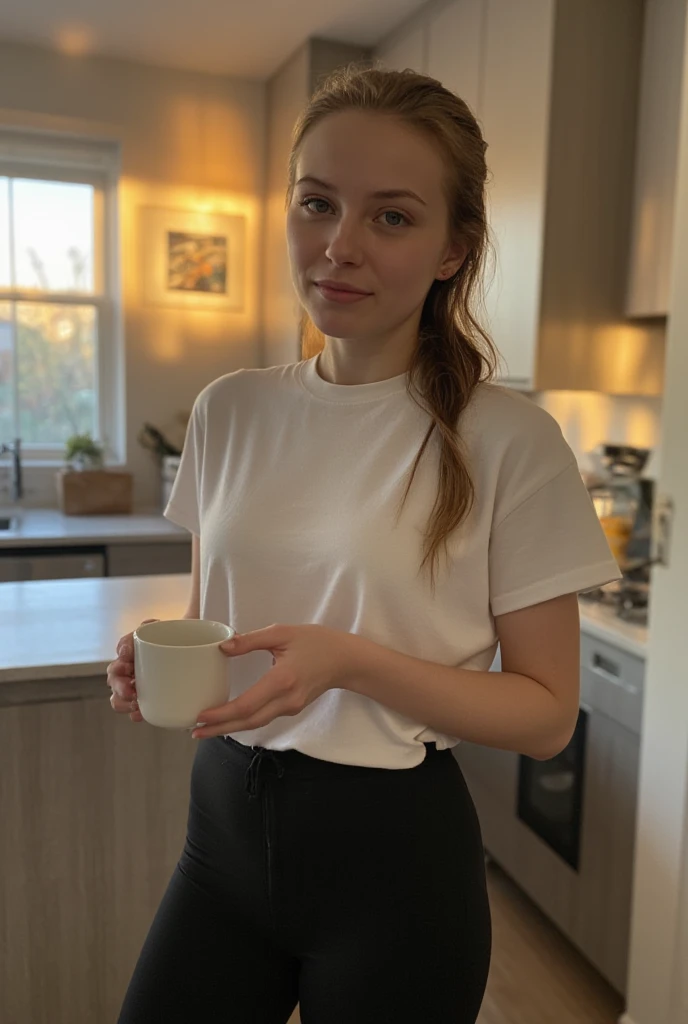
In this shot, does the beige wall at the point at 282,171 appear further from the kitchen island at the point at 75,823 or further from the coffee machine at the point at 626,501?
the kitchen island at the point at 75,823

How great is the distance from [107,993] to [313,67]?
3.08 metres

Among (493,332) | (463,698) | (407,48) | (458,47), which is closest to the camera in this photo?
(463,698)

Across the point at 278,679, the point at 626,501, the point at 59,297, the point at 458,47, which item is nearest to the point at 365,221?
the point at 278,679

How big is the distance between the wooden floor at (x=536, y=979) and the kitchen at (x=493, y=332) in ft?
0.18

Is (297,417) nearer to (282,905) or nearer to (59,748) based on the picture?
(282,905)

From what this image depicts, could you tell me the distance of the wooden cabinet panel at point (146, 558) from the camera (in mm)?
3199

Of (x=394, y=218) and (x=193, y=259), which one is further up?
(x=193, y=259)

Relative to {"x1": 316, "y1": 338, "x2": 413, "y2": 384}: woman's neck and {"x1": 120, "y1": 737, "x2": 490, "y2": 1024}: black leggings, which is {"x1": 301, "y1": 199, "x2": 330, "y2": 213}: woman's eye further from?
{"x1": 120, "y1": 737, "x2": 490, "y2": 1024}: black leggings

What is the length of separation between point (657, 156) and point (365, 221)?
1759 millimetres

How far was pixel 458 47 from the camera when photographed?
2770 mm

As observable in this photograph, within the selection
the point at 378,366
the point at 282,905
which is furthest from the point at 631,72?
the point at 282,905

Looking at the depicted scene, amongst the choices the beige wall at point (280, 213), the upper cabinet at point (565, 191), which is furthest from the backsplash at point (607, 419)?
the beige wall at point (280, 213)

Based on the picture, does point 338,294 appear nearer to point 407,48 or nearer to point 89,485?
point 407,48

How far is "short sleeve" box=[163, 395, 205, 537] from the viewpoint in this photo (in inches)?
42.1
